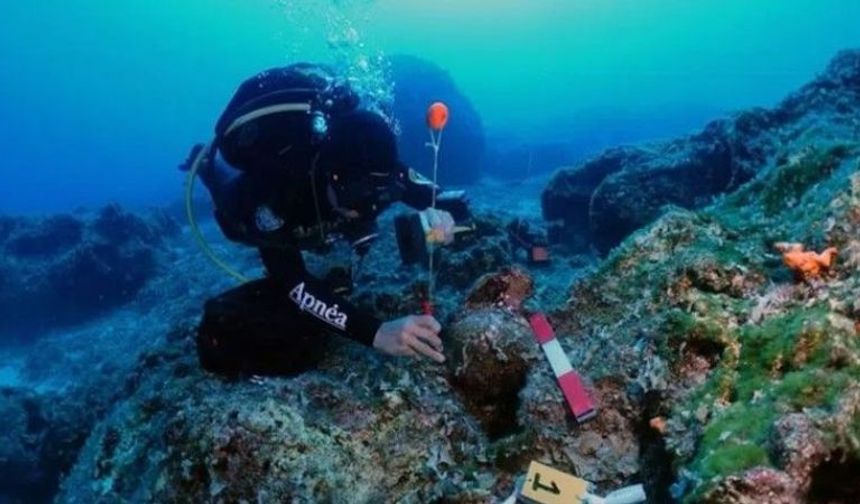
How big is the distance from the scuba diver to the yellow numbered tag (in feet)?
5.31

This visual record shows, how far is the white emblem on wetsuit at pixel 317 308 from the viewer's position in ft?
11.2

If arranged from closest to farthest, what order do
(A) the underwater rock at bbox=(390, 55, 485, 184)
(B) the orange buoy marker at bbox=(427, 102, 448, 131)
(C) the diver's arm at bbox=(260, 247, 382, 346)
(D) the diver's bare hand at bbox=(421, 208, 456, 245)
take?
(B) the orange buoy marker at bbox=(427, 102, 448, 131)
(C) the diver's arm at bbox=(260, 247, 382, 346)
(D) the diver's bare hand at bbox=(421, 208, 456, 245)
(A) the underwater rock at bbox=(390, 55, 485, 184)

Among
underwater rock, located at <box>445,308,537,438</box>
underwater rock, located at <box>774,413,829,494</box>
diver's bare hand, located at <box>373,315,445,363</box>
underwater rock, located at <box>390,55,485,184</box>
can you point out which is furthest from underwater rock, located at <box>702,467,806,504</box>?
underwater rock, located at <box>390,55,485,184</box>

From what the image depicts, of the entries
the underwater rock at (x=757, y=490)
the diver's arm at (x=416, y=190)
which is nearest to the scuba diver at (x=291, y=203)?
the diver's arm at (x=416, y=190)

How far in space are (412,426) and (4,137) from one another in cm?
13579

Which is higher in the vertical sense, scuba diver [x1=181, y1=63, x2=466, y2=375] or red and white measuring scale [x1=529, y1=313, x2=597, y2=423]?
scuba diver [x1=181, y1=63, x2=466, y2=375]

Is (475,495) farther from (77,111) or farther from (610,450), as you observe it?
(77,111)

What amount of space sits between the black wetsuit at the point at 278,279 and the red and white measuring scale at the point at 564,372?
1127 millimetres

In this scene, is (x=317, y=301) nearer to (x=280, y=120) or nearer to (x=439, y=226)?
(x=439, y=226)

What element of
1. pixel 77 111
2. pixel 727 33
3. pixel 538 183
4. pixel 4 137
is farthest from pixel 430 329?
pixel 727 33

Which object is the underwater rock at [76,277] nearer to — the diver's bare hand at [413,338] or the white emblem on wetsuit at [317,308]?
the white emblem on wetsuit at [317,308]

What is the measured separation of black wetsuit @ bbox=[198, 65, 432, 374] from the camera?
3578mm

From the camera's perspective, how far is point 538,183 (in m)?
22.0

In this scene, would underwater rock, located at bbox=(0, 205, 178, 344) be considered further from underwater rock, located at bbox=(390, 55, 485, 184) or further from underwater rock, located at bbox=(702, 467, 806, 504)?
underwater rock, located at bbox=(702, 467, 806, 504)
